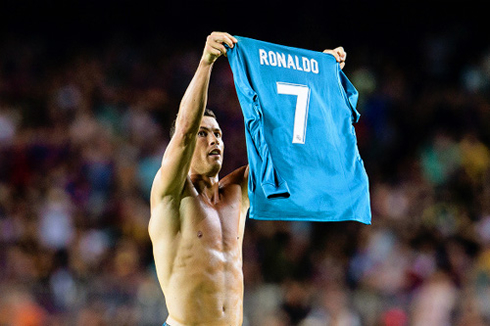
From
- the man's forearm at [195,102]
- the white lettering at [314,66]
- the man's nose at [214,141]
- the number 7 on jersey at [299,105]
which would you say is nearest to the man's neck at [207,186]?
the man's nose at [214,141]

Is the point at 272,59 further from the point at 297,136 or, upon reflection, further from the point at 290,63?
the point at 297,136

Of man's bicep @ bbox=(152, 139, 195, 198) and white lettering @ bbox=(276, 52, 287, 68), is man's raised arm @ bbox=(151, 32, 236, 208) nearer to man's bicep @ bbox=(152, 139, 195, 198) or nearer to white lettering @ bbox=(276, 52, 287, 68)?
man's bicep @ bbox=(152, 139, 195, 198)

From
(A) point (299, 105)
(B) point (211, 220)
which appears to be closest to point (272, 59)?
(A) point (299, 105)

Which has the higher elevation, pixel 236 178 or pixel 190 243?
pixel 236 178

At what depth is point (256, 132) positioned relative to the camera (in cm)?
404

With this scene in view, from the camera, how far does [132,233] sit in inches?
322

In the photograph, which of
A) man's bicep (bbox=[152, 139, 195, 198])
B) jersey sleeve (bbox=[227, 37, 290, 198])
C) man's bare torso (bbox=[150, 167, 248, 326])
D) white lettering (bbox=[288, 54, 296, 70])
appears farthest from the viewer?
white lettering (bbox=[288, 54, 296, 70])

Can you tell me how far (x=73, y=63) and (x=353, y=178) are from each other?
23.2 ft

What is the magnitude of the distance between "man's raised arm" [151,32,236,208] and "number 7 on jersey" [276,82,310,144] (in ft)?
1.39

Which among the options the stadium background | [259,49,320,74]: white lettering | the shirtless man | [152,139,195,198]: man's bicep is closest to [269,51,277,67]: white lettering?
[259,49,320,74]: white lettering

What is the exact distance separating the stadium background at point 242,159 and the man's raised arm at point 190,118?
3041mm

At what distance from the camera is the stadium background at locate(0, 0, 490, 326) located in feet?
24.2

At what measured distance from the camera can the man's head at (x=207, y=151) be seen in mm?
4461

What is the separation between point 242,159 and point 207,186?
15.1 ft
